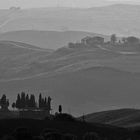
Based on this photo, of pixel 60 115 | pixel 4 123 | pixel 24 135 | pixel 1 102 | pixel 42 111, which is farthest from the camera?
pixel 1 102

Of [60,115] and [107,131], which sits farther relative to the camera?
[60,115]

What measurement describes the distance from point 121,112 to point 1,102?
→ 82.2 ft

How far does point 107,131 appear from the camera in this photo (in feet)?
390

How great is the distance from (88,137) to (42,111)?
4953 centimetres

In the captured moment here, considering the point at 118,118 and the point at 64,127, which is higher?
the point at 64,127

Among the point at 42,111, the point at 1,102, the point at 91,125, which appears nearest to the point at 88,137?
the point at 91,125

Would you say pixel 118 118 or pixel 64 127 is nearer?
pixel 64 127

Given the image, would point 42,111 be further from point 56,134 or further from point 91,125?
point 56,134

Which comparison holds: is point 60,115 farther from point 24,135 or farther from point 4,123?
point 24,135

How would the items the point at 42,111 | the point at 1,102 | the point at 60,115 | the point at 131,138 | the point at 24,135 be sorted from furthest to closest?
the point at 1,102
the point at 42,111
the point at 60,115
the point at 131,138
the point at 24,135

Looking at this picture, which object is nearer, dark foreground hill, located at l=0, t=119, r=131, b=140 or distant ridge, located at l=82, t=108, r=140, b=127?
dark foreground hill, located at l=0, t=119, r=131, b=140

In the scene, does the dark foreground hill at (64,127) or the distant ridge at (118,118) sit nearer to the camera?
the dark foreground hill at (64,127)

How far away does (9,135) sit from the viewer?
349 ft

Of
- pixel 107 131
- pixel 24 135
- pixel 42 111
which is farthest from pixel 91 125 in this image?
pixel 42 111
